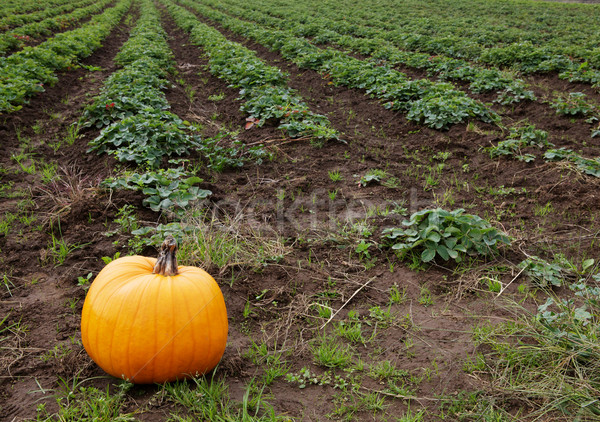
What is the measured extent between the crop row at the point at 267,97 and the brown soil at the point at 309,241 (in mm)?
310

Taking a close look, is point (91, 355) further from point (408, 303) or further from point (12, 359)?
point (408, 303)

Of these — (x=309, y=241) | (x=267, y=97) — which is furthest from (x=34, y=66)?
(x=309, y=241)

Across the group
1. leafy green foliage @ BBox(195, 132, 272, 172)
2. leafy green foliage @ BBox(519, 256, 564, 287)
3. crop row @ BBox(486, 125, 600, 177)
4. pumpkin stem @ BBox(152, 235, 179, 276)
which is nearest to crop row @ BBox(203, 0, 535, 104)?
crop row @ BBox(486, 125, 600, 177)

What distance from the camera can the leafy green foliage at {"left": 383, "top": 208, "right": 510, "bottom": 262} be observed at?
12.6 ft

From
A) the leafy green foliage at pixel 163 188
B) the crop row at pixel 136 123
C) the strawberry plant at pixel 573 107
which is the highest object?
the strawberry plant at pixel 573 107

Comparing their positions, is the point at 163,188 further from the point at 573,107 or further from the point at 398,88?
the point at 573,107

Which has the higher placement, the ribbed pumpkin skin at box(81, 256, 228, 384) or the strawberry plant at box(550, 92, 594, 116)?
the strawberry plant at box(550, 92, 594, 116)

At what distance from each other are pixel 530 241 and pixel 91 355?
4.00m

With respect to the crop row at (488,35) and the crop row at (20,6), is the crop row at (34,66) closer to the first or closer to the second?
the crop row at (20,6)

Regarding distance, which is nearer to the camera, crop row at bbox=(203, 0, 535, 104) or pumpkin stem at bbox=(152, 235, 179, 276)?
pumpkin stem at bbox=(152, 235, 179, 276)

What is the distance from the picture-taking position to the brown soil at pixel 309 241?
2621 mm

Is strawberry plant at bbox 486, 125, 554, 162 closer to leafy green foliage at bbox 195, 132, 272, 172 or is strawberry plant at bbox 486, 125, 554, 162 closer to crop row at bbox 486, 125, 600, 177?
crop row at bbox 486, 125, 600, 177

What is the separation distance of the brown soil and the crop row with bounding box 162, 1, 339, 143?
310 millimetres

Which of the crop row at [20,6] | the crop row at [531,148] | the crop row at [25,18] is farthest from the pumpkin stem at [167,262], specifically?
the crop row at [20,6]
